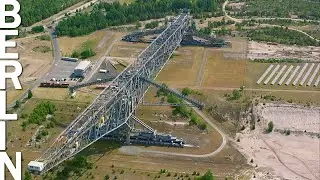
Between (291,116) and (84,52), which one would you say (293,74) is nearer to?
(291,116)

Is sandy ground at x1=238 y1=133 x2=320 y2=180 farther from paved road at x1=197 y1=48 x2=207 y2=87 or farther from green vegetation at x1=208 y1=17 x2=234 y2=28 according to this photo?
green vegetation at x1=208 y1=17 x2=234 y2=28

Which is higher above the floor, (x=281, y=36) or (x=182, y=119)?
(x=281, y=36)

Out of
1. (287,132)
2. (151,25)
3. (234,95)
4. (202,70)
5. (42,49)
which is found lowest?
(287,132)

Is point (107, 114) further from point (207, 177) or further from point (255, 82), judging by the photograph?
point (255, 82)

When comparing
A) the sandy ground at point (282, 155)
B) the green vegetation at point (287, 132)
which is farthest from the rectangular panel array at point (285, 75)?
the sandy ground at point (282, 155)

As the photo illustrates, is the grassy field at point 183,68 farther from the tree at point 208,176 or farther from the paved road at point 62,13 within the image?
the paved road at point 62,13

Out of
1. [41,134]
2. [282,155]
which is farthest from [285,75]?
[41,134]

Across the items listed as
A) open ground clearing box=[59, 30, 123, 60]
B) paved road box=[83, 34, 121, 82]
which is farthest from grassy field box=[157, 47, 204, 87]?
open ground clearing box=[59, 30, 123, 60]
